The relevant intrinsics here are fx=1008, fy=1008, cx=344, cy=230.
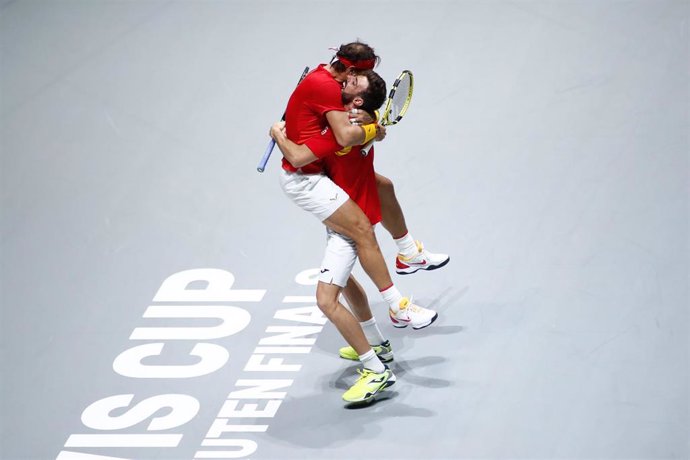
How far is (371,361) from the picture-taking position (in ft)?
17.7

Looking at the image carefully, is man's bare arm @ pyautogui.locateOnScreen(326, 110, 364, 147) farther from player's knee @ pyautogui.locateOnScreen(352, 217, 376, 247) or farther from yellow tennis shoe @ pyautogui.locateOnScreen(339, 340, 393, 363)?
yellow tennis shoe @ pyautogui.locateOnScreen(339, 340, 393, 363)

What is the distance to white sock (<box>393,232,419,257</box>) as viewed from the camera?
600cm

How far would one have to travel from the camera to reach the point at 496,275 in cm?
629

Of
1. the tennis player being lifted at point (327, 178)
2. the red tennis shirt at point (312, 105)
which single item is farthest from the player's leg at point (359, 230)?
the red tennis shirt at point (312, 105)

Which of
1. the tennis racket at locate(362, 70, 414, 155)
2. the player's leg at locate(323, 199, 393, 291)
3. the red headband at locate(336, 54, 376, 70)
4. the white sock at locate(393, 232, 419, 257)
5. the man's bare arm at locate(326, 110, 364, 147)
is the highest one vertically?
the red headband at locate(336, 54, 376, 70)

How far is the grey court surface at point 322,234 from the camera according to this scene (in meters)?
5.26

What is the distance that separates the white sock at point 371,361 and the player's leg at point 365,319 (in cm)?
29

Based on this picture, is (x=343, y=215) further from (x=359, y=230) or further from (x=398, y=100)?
(x=398, y=100)

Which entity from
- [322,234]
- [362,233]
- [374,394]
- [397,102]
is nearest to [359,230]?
[362,233]

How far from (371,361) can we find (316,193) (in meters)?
0.94

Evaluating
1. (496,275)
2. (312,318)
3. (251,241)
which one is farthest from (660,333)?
(251,241)

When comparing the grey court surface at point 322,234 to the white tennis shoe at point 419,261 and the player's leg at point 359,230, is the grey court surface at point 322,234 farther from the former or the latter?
the player's leg at point 359,230

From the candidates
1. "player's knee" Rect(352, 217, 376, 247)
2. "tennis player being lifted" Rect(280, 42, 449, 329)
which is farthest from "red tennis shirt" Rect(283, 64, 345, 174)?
"player's knee" Rect(352, 217, 376, 247)

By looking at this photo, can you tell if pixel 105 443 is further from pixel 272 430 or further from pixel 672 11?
pixel 672 11
